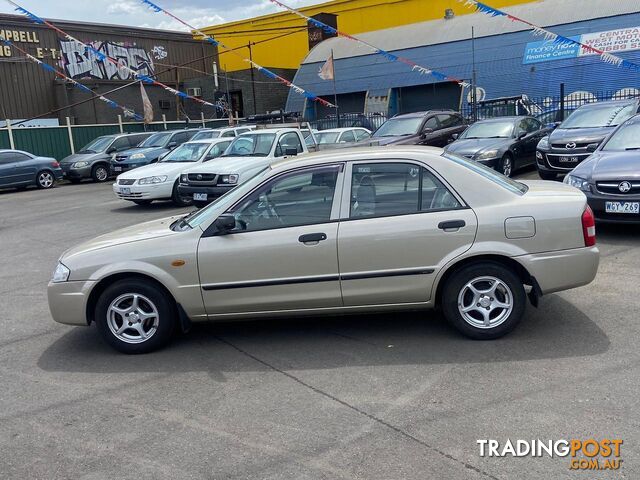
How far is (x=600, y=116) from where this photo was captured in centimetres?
1305

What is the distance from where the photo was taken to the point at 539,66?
25.8 meters

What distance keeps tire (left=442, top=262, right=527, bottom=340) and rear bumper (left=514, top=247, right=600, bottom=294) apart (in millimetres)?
160

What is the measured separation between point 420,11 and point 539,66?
16594mm

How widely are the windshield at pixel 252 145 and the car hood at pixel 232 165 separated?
0.93 feet

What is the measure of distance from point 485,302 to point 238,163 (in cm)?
840

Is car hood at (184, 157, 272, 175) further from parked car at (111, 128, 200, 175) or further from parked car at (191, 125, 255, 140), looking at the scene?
parked car at (111, 128, 200, 175)

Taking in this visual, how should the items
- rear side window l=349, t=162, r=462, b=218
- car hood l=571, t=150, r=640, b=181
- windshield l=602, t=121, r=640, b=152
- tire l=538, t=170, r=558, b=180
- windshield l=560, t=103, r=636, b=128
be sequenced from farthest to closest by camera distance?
windshield l=560, t=103, r=636, b=128 → tire l=538, t=170, r=558, b=180 → windshield l=602, t=121, r=640, b=152 → car hood l=571, t=150, r=640, b=181 → rear side window l=349, t=162, r=462, b=218

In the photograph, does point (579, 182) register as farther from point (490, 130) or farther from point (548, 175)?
point (490, 130)

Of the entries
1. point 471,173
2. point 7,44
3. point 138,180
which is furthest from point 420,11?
point 471,173

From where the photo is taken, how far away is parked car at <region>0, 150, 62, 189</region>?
2011cm

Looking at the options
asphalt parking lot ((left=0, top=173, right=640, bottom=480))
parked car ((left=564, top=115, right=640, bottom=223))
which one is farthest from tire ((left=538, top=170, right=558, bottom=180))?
asphalt parking lot ((left=0, top=173, right=640, bottom=480))

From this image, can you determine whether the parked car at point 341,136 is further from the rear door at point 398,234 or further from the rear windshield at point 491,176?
the rear door at point 398,234

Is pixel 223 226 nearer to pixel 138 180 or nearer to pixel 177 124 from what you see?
pixel 138 180

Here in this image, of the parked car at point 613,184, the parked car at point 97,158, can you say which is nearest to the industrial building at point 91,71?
the parked car at point 97,158
